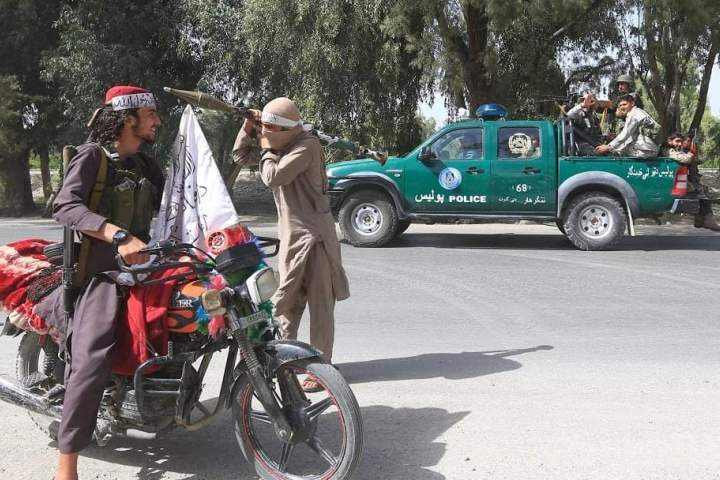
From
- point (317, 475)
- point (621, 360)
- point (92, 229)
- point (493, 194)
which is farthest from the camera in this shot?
point (493, 194)

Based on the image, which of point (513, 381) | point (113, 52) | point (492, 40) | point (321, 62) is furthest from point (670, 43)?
point (513, 381)

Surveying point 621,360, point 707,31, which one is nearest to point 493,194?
point 621,360

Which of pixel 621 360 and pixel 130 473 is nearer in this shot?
pixel 130 473

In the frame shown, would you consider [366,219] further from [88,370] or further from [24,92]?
[24,92]

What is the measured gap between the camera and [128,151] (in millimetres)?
3729

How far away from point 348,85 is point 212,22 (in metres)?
4.16

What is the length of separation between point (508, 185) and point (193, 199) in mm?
9049

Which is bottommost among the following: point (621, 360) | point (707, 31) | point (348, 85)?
point (621, 360)

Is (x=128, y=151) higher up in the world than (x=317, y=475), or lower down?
higher up

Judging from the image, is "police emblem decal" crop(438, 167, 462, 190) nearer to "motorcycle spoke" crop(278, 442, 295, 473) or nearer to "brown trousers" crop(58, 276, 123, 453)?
"motorcycle spoke" crop(278, 442, 295, 473)

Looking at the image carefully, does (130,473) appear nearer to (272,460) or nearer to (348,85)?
(272,460)

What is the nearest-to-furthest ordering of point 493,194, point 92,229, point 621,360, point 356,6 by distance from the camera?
point 92,229 < point 621,360 < point 493,194 < point 356,6

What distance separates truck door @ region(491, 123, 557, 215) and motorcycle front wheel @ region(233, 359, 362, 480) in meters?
9.08

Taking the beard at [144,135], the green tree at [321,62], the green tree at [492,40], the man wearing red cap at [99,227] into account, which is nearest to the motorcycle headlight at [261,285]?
the man wearing red cap at [99,227]
